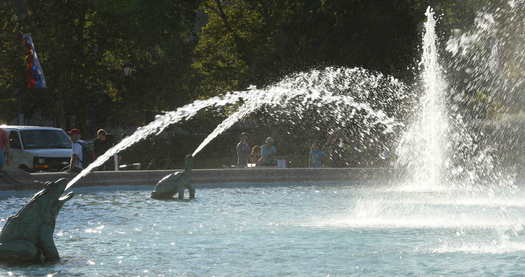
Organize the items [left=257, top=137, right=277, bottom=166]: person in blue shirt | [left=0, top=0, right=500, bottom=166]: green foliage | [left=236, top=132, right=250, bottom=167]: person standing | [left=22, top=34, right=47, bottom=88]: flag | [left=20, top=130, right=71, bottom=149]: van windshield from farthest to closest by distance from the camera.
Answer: [left=0, top=0, right=500, bottom=166]: green foliage
[left=22, top=34, right=47, bottom=88]: flag
[left=236, top=132, right=250, bottom=167]: person standing
[left=257, top=137, right=277, bottom=166]: person in blue shirt
[left=20, top=130, right=71, bottom=149]: van windshield

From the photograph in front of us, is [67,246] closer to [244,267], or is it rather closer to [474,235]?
[244,267]

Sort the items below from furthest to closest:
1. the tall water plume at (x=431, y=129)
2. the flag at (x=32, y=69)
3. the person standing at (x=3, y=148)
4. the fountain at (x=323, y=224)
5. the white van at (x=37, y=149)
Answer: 1. the flag at (x=32, y=69)
2. the white van at (x=37, y=149)
3. the tall water plume at (x=431, y=129)
4. the person standing at (x=3, y=148)
5. the fountain at (x=323, y=224)

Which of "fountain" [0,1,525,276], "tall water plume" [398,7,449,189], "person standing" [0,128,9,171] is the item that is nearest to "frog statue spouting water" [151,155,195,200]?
"fountain" [0,1,525,276]

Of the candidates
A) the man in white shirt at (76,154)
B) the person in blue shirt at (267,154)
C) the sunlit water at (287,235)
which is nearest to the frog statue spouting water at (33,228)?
the sunlit water at (287,235)

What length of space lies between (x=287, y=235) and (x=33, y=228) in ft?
13.9

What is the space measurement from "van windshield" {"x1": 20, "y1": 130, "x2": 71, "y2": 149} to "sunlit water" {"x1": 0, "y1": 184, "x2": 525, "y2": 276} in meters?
9.27

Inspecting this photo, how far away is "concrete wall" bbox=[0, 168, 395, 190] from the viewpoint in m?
25.0

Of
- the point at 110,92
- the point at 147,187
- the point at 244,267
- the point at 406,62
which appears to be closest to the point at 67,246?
the point at 244,267

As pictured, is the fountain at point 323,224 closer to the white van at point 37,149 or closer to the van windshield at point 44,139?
the white van at point 37,149

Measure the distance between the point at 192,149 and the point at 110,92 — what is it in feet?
18.9

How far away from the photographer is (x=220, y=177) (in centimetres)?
2833

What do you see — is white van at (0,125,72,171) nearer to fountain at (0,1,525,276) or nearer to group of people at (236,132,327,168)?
group of people at (236,132,327,168)

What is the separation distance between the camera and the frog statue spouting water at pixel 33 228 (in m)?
11.7

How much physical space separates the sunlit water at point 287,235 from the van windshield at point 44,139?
30.4 ft
